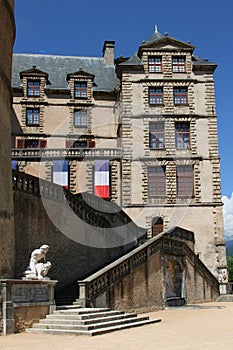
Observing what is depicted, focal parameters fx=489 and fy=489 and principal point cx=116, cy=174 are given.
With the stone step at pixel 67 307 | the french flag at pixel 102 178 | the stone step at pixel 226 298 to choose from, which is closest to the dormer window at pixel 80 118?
the french flag at pixel 102 178

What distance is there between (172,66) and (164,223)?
427 inches

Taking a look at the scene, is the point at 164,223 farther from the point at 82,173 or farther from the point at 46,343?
the point at 46,343

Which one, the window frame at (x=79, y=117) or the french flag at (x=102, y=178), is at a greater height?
the window frame at (x=79, y=117)

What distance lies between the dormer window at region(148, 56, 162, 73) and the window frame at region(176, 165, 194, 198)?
6.92 m

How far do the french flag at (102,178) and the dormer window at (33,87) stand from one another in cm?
774

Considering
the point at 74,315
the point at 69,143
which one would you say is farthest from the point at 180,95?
the point at 74,315

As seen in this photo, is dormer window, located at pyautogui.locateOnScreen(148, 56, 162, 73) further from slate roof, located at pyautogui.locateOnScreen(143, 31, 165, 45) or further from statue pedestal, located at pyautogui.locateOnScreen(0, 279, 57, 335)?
statue pedestal, located at pyautogui.locateOnScreen(0, 279, 57, 335)

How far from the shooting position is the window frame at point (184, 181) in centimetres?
3142

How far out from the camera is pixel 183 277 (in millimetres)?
23391

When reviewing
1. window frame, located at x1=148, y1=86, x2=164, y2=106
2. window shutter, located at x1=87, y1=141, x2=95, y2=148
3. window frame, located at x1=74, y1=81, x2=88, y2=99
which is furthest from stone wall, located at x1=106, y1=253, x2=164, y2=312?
window frame, located at x1=74, y1=81, x2=88, y2=99

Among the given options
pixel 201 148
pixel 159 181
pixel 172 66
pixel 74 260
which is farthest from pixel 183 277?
pixel 172 66

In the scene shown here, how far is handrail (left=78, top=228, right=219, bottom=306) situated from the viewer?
15641 mm

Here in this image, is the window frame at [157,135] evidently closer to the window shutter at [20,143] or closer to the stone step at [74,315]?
the window shutter at [20,143]

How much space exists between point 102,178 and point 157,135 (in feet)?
15.4
